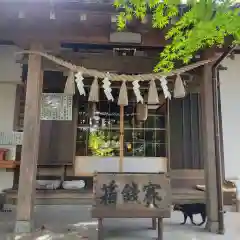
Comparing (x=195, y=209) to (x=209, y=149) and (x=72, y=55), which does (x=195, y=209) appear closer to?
(x=209, y=149)

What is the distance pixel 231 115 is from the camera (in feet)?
23.3

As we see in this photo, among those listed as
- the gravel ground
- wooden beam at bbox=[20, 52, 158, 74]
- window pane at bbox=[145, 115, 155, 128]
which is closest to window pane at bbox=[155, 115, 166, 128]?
window pane at bbox=[145, 115, 155, 128]

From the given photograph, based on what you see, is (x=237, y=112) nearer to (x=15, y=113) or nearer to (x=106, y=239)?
(x=106, y=239)

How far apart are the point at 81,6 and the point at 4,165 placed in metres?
3.99

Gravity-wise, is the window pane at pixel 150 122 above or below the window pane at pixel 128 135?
above

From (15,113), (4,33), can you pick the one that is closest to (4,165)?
(15,113)

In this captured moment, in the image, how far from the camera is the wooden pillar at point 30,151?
395 centimetres

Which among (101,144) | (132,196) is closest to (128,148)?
(101,144)

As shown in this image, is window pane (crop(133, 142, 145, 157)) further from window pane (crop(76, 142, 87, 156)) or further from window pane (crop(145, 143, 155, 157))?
window pane (crop(76, 142, 87, 156))

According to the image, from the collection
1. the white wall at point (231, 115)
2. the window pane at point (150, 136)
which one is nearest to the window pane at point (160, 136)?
the window pane at point (150, 136)

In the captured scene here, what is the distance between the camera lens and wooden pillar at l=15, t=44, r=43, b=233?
3.95 metres

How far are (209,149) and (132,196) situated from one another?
1.51 meters

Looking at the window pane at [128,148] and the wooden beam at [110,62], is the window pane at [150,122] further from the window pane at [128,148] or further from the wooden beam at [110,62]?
the wooden beam at [110,62]

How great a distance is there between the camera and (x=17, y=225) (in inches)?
154
